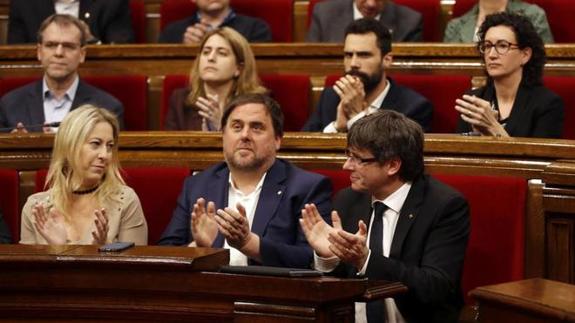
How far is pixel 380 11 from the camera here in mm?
2023

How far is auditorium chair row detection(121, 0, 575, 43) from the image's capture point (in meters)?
1.95

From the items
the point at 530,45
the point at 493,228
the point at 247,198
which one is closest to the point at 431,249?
the point at 493,228

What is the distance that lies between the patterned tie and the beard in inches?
19.2

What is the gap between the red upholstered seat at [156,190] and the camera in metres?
1.46

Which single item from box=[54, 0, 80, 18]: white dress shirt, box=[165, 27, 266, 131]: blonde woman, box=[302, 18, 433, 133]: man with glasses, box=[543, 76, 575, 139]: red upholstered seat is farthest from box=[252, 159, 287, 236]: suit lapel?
box=[54, 0, 80, 18]: white dress shirt

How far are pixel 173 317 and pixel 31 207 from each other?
528 mm

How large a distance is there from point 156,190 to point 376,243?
36 centimetres

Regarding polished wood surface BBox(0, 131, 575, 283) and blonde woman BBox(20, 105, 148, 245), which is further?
blonde woman BBox(20, 105, 148, 245)

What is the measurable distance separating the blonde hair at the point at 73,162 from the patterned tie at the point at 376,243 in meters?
0.35

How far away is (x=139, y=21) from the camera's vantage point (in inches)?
88.7

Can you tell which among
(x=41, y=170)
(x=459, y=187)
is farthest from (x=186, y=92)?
(x=459, y=187)

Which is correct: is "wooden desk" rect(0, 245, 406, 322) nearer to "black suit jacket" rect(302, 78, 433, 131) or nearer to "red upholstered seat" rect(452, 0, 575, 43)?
"black suit jacket" rect(302, 78, 433, 131)

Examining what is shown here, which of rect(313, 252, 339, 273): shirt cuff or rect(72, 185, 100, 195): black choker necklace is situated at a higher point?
rect(72, 185, 100, 195): black choker necklace

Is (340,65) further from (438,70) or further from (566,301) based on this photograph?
(566,301)
